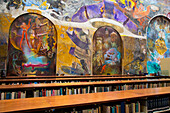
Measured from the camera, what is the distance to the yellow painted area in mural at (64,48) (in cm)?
1102

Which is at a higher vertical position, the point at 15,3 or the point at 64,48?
the point at 15,3

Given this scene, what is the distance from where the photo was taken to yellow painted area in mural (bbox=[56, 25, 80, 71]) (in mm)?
11016

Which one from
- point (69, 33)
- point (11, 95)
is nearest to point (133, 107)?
point (11, 95)

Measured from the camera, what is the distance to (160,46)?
16.2m

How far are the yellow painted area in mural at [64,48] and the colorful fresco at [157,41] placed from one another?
888cm

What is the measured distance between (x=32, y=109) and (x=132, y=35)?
14.2 meters

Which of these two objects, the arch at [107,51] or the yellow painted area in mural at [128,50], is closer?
the arch at [107,51]

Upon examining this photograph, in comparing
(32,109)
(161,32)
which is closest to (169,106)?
(32,109)

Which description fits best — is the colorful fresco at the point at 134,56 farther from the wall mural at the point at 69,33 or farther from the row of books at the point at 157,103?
the row of books at the point at 157,103

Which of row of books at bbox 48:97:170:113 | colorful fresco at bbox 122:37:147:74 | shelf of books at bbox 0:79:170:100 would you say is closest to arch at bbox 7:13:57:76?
shelf of books at bbox 0:79:170:100

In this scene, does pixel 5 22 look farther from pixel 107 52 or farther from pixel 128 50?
pixel 128 50

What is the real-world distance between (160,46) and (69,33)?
11.0m

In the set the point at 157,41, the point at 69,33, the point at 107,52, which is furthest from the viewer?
the point at 157,41

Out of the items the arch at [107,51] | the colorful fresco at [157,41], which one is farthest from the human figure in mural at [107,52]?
the colorful fresco at [157,41]
